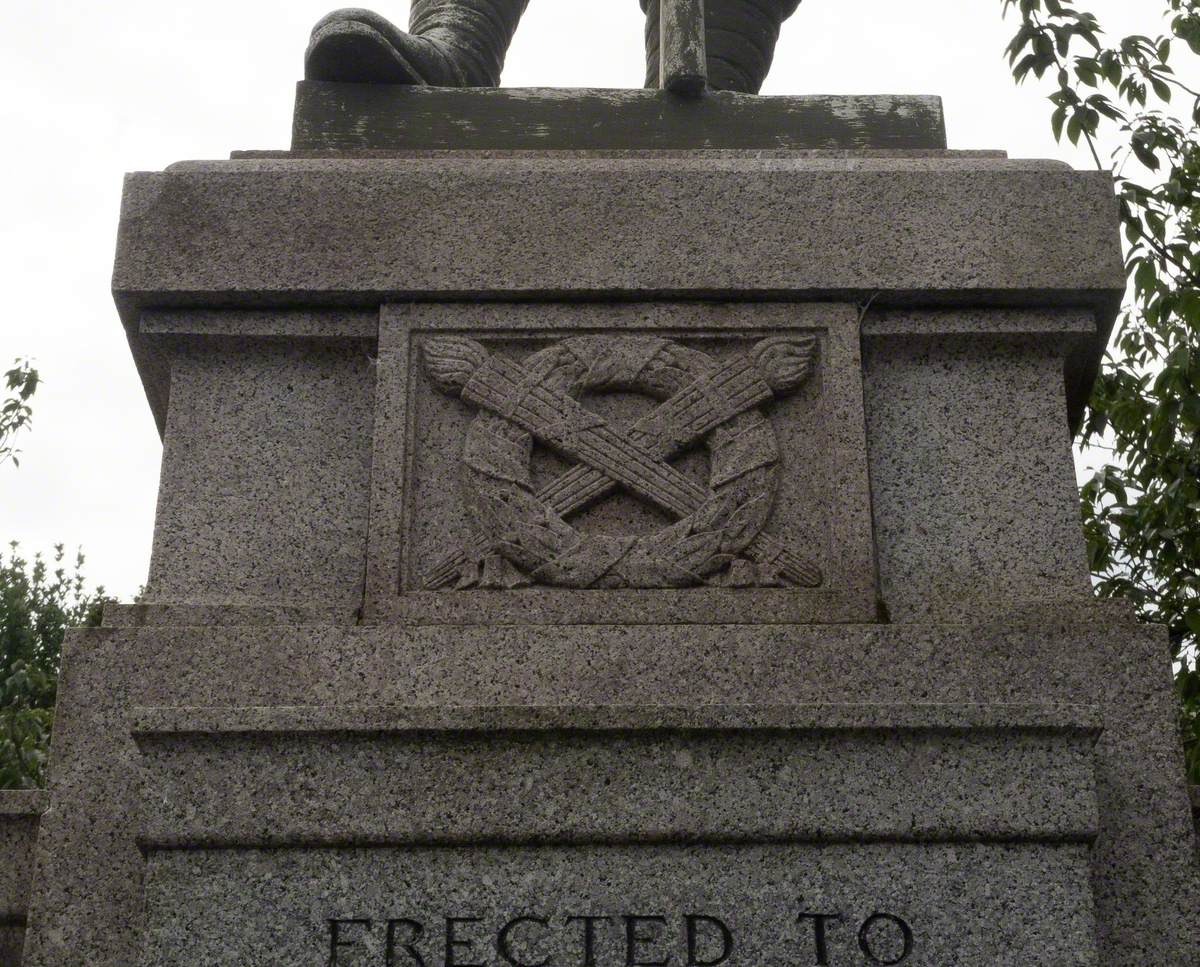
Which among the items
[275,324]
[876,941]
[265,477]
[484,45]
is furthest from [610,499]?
[484,45]

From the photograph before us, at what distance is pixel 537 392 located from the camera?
143 inches

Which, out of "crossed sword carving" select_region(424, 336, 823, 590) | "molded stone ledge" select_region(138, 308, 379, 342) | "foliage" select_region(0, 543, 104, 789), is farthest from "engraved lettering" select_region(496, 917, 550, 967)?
"foliage" select_region(0, 543, 104, 789)

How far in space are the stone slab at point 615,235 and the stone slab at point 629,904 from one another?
140cm

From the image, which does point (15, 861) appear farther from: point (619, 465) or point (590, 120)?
point (590, 120)

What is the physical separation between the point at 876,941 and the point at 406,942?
36.2 inches

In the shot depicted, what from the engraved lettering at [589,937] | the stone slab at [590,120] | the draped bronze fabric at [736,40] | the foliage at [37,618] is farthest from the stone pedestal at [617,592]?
the foliage at [37,618]

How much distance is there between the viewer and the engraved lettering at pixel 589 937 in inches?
116

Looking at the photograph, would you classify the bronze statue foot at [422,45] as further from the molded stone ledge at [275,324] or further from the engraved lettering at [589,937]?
the engraved lettering at [589,937]

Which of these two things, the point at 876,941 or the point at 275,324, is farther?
the point at 275,324

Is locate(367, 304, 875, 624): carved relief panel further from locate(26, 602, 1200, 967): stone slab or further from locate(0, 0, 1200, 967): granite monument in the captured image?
locate(26, 602, 1200, 967): stone slab

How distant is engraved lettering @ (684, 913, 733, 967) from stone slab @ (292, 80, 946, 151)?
83.1 inches

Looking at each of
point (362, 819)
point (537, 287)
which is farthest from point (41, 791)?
point (537, 287)

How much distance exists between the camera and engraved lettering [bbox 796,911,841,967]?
2.95 metres

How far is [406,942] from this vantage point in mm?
2953
